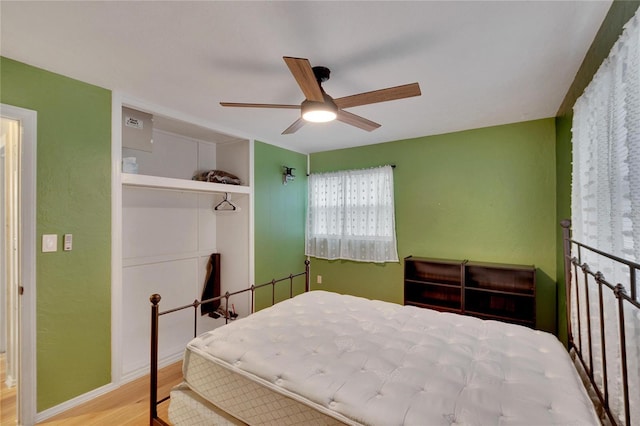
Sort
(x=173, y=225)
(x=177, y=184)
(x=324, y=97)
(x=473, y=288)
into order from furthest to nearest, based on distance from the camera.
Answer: (x=173, y=225), (x=473, y=288), (x=177, y=184), (x=324, y=97)

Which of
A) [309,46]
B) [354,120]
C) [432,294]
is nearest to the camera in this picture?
[309,46]

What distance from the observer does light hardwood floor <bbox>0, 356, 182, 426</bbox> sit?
1999 mm

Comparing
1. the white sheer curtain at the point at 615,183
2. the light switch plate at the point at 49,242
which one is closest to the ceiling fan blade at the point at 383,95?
the white sheer curtain at the point at 615,183

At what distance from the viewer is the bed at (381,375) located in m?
1.07

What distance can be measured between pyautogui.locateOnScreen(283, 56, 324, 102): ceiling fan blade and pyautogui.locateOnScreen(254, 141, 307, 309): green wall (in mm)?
2060

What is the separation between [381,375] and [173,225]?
114 inches

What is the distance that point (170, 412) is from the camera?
1.63 metres

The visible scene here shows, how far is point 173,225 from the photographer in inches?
130

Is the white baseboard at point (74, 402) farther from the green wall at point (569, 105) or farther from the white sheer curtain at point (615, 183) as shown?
the green wall at point (569, 105)

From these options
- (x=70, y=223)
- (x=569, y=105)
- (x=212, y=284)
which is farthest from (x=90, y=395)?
(x=569, y=105)

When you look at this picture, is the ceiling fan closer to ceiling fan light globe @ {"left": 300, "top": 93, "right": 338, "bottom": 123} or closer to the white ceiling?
ceiling fan light globe @ {"left": 300, "top": 93, "right": 338, "bottom": 123}

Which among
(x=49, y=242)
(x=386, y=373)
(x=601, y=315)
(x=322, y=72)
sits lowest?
(x=386, y=373)

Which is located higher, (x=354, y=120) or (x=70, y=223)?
(x=354, y=120)

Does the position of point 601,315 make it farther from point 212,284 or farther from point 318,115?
point 212,284
